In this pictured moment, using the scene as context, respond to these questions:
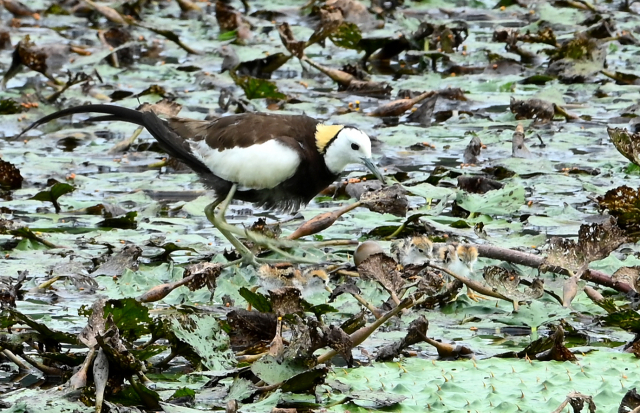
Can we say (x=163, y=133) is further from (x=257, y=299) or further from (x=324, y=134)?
(x=257, y=299)

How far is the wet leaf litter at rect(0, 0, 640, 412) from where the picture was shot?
161 inches

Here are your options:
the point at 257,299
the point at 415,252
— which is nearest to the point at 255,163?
the point at 415,252

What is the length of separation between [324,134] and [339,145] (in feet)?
0.41

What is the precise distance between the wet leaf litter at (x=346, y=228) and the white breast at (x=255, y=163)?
29cm

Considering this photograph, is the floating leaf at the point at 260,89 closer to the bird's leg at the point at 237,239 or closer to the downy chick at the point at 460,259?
the bird's leg at the point at 237,239

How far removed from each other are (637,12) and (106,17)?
5.24m

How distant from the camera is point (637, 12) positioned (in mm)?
11508

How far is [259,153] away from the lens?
232 inches

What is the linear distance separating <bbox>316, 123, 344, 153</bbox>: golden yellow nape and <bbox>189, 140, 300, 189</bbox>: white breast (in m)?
0.18

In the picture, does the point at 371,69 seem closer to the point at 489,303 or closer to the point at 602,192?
the point at 602,192

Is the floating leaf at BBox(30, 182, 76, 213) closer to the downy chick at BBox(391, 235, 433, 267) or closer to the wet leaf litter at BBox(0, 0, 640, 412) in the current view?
the wet leaf litter at BBox(0, 0, 640, 412)

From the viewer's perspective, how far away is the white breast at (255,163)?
588 cm

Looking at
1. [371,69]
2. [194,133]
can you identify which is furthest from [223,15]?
[194,133]

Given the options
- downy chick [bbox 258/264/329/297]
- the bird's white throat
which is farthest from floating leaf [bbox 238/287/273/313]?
the bird's white throat
